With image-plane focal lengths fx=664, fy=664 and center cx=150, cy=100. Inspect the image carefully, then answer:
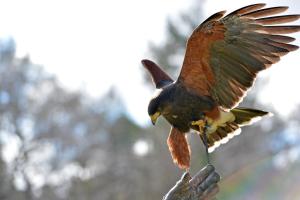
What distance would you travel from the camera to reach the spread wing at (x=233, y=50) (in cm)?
677

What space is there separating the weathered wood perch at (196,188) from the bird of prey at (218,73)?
1985 mm

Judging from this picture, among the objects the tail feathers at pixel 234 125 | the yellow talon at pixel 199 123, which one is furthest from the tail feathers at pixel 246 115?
the yellow talon at pixel 199 123

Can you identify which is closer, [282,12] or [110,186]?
[282,12]

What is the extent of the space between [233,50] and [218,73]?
299 millimetres

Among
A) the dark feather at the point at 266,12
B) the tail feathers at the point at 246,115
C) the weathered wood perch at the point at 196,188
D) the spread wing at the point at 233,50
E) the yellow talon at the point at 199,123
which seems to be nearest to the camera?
the weathered wood perch at the point at 196,188

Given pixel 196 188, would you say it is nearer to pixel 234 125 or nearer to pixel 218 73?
pixel 218 73

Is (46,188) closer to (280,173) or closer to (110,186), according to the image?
(110,186)

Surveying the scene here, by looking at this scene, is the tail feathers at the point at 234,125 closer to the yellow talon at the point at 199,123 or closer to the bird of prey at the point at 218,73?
the bird of prey at the point at 218,73

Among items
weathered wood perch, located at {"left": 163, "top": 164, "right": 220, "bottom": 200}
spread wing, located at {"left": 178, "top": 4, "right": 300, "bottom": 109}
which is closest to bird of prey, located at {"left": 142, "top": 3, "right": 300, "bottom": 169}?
spread wing, located at {"left": 178, "top": 4, "right": 300, "bottom": 109}

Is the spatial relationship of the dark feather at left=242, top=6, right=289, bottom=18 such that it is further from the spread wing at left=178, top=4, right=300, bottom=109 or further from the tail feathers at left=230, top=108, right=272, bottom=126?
the tail feathers at left=230, top=108, right=272, bottom=126

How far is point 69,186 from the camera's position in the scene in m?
30.9

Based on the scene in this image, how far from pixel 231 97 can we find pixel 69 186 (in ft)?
80.5

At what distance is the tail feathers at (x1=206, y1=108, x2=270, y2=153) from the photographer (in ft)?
24.2

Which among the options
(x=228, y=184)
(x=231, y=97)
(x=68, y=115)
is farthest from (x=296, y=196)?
(x=68, y=115)
